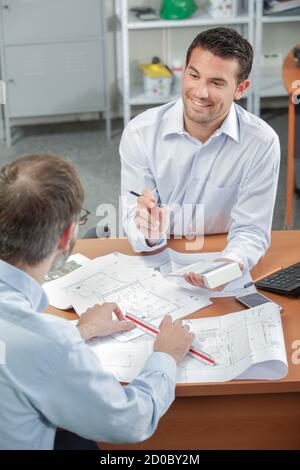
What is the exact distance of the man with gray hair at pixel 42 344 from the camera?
126cm

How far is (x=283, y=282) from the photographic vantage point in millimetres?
1852

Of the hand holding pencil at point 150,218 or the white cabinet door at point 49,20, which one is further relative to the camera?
the white cabinet door at point 49,20

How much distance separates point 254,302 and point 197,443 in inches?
13.3

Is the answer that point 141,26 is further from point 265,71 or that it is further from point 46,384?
point 46,384

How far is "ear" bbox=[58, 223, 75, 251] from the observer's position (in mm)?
1354

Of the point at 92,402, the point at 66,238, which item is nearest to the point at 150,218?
the point at 66,238

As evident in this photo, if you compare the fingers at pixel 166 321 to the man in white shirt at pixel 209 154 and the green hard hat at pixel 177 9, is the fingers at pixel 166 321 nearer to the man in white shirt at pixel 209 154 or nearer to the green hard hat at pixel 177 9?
the man in white shirt at pixel 209 154

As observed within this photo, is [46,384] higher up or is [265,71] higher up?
[46,384]

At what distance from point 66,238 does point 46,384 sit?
0.26 meters

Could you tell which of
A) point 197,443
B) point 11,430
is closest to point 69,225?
point 11,430

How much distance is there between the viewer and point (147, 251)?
2033mm

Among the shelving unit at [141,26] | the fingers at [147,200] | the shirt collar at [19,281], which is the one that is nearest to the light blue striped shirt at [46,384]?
the shirt collar at [19,281]

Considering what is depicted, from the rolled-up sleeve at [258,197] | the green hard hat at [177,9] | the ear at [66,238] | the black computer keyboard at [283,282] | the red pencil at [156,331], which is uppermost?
the green hard hat at [177,9]

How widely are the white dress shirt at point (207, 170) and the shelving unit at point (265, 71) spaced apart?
2259 mm
